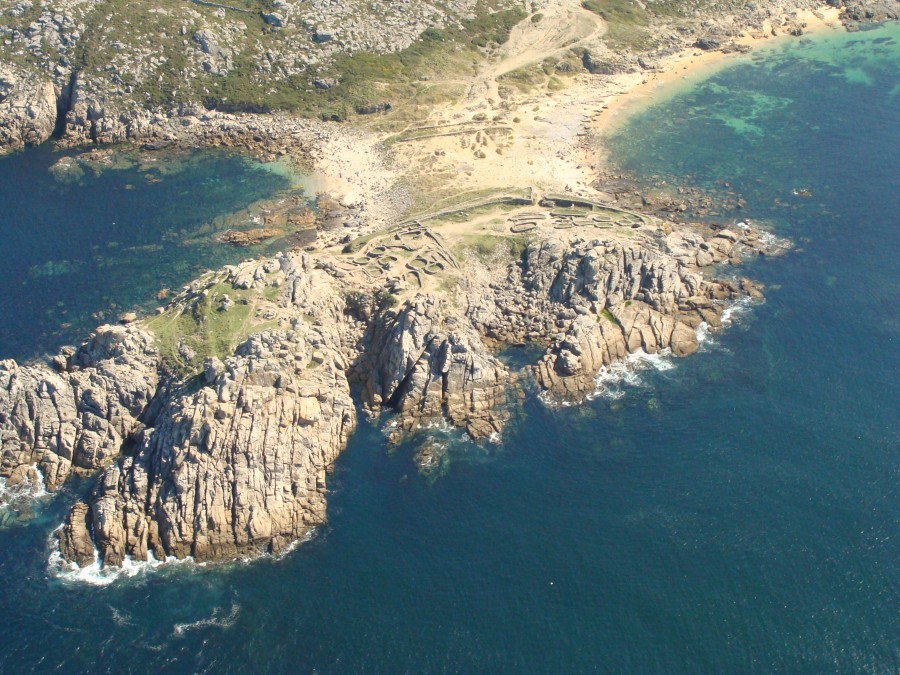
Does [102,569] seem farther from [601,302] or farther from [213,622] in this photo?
[601,302]

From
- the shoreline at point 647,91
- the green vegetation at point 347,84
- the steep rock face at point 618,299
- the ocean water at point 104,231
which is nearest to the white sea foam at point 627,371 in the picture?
the steep rock face at point 618,299

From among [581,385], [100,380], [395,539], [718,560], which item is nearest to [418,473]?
[395,539]

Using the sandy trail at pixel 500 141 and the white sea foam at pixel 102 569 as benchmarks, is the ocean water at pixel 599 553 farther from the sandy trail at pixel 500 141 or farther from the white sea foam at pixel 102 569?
the sandy trail at pixel 500 141

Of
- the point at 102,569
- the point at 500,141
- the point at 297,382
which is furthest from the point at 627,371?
the point at 500,141

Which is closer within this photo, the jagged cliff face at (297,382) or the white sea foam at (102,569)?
the white sea foam at (102,569)

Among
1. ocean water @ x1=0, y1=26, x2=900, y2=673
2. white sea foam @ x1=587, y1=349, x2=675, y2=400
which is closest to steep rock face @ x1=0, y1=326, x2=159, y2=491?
ocean water @ x1=0, y1=26, x2=900, y2=673

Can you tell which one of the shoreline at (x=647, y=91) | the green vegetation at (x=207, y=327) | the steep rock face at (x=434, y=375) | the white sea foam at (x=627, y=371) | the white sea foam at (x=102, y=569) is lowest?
the white sea foam at (x=102, y=569)

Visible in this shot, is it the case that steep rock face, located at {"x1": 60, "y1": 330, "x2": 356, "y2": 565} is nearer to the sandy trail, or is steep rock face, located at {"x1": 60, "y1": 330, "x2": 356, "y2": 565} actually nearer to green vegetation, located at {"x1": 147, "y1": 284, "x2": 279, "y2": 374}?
green vegetation, located at {"x1": 147, "y1": 284, "x2": 279, "y2": 374}

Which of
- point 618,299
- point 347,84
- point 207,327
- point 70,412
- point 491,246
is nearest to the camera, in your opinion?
point 70,412
